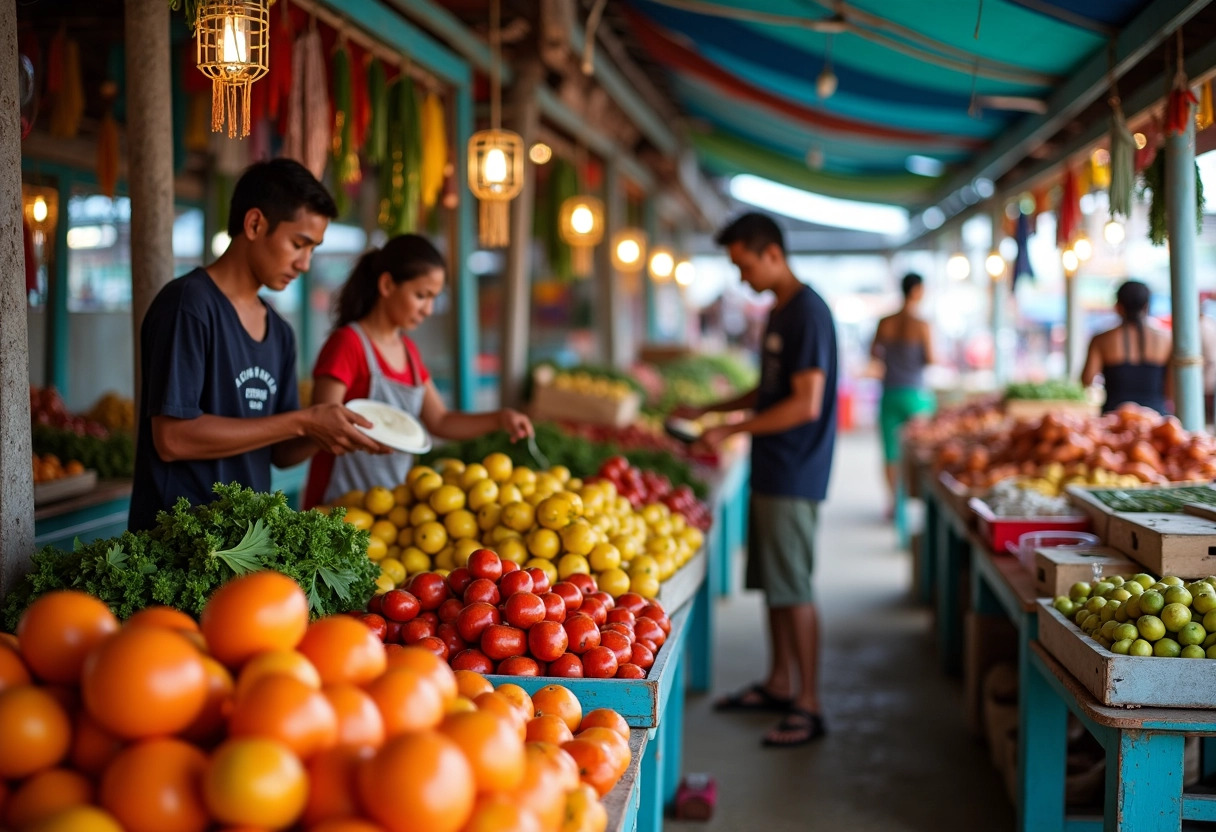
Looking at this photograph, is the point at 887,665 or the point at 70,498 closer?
the point at 70,498

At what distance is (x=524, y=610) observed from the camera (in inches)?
92.9

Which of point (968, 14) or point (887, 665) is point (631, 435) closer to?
point (887, 665)

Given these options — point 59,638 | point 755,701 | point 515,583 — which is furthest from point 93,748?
point 755,701

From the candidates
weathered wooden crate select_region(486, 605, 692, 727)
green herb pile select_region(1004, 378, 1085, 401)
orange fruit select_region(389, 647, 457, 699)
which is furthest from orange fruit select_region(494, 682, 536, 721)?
green herb pile select_region(1004, 378, 1085, 401)

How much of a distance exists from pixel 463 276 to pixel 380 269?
2.82 meters

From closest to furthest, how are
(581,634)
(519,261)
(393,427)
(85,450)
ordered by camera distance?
(581,634)
(393,427)
(85,450)
(519,261)

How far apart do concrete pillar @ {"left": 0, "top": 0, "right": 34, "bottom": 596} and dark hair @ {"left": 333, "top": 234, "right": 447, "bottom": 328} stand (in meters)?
1.23

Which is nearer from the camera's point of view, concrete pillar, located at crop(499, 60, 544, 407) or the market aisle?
the market aisle

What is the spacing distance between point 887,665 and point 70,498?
4029mm

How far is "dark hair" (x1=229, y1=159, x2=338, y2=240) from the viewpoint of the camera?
2615mm

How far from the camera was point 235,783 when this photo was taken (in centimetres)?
126

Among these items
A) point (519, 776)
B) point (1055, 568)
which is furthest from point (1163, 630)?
point (519, 776)

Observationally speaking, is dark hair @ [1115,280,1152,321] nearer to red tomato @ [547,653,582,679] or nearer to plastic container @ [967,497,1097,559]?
plastic container @ [967,497,1097,559]

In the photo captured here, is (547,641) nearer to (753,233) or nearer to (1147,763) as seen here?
(1147,763)
